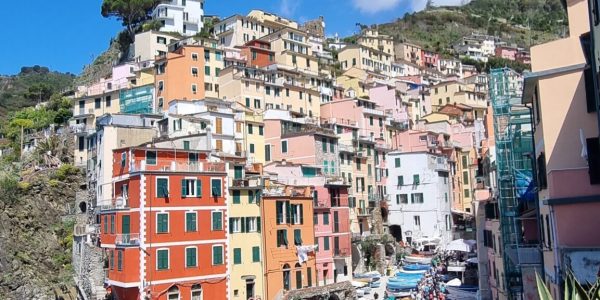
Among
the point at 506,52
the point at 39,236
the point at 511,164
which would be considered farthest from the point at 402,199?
the point at 506,52

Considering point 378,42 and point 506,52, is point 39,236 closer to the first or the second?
point 378,42

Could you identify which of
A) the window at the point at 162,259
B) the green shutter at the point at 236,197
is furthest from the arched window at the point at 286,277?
the window at the point at 162,259

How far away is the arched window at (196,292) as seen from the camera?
4069 cm

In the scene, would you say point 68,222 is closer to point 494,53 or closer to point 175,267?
point 175,267

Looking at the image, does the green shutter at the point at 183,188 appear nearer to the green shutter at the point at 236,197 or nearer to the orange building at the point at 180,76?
the green shutter at the point at 236,197

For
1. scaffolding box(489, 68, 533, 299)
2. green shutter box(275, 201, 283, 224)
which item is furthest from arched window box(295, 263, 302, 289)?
scaffolding box(489, 68, 533, 299)

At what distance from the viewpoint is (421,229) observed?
224ft

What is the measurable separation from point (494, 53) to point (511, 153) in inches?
5561

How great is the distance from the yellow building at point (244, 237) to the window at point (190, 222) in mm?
3190

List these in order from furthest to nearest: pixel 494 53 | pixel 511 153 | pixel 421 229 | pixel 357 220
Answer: pixel 494 53
pixel 421 229
pixel 357 220
pixel 511 153

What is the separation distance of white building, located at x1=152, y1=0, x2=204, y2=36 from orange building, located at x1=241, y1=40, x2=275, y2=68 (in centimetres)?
1862

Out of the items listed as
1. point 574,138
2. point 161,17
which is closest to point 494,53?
point 161,17

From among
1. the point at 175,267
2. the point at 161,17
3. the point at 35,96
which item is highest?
the point at 161,17

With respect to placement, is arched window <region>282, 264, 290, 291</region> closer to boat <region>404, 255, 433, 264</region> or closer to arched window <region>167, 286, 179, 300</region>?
arched window <region>167, 286, 179, 300</region>
